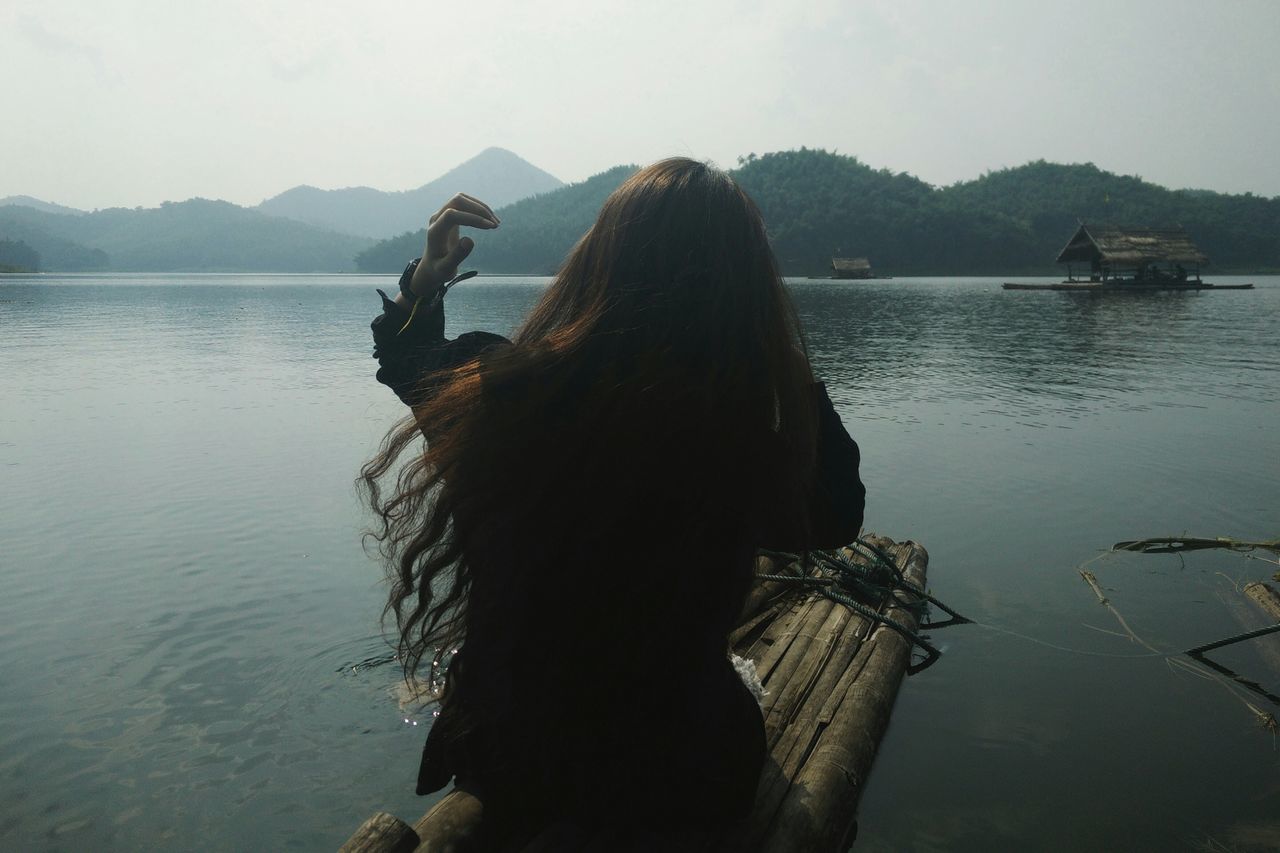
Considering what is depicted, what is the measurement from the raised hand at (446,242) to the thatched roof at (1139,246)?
57.3m

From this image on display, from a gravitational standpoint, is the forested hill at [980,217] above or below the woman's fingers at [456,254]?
above

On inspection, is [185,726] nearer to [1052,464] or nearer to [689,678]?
[689,678]

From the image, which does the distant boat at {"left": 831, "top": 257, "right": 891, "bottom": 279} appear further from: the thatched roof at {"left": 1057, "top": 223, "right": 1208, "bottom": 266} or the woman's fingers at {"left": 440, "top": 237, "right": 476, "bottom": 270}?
the woman's fingers at {"left": 440, "top": 237, "right": 476, "bottom": 270}

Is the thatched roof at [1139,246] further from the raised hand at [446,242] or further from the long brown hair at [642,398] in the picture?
the long brown hair at [642,398]

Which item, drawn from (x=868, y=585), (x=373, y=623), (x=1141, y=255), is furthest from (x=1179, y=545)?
(x=1141, y=255)

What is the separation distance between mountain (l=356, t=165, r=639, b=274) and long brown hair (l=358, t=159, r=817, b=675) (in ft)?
364

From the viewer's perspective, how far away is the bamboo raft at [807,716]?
8.77 ft

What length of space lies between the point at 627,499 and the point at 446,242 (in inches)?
43.3

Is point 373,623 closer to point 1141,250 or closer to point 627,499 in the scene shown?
point 627,499

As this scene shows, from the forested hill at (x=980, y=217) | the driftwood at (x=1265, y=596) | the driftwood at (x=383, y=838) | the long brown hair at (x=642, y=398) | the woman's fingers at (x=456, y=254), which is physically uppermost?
the forested hill at (x=980, y=217)

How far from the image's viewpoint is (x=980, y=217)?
337 feet

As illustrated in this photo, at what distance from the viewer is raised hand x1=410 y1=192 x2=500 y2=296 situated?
2633 mm

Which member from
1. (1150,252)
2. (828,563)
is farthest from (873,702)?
(1150,252)

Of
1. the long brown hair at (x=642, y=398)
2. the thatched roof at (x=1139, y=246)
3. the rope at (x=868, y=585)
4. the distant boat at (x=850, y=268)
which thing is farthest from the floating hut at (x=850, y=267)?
the long brown hair at (x=642, y=398)
